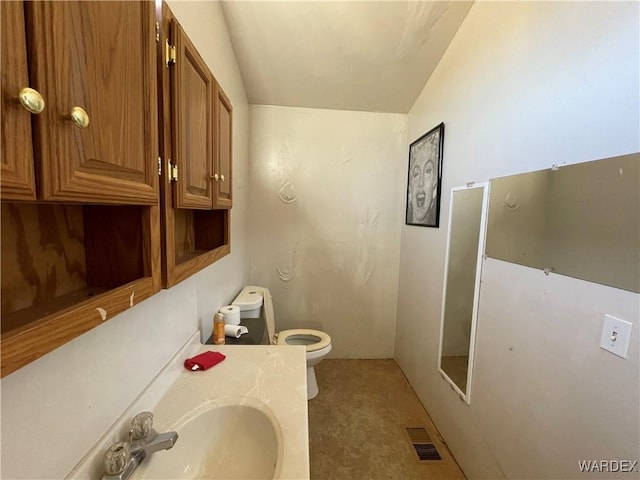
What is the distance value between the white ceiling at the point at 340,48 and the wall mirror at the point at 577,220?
3.83 feet

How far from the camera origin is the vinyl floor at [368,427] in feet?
5.15

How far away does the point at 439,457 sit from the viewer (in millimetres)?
1651

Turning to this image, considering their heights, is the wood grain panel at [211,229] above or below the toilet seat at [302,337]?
above

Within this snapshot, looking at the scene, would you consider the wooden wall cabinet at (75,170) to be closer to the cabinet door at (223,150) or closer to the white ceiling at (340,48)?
the cabinet door at (223,150)

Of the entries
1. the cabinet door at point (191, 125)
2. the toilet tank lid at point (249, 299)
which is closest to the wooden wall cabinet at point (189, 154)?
the cabinet door at point (191, 125)

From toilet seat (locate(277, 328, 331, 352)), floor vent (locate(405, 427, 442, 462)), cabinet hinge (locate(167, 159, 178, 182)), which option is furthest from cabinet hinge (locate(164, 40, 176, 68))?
floor vent (locate(405, 427, 442, 462))

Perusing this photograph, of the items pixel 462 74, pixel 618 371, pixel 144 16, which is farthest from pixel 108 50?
pixel 462 74

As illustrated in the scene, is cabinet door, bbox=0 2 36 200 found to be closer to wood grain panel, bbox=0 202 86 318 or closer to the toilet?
wood grain panel, bbox=0 202 86 318

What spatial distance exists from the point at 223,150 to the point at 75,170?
30.9 inches

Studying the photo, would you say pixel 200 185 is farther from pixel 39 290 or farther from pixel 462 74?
pixel 462 74

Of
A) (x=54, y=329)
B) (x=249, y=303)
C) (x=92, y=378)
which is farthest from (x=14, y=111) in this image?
(x=249, y=303)

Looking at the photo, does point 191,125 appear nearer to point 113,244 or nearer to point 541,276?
point 113,244

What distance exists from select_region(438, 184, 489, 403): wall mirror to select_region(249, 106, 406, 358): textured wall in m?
0.89

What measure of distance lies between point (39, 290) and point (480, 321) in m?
1.72
